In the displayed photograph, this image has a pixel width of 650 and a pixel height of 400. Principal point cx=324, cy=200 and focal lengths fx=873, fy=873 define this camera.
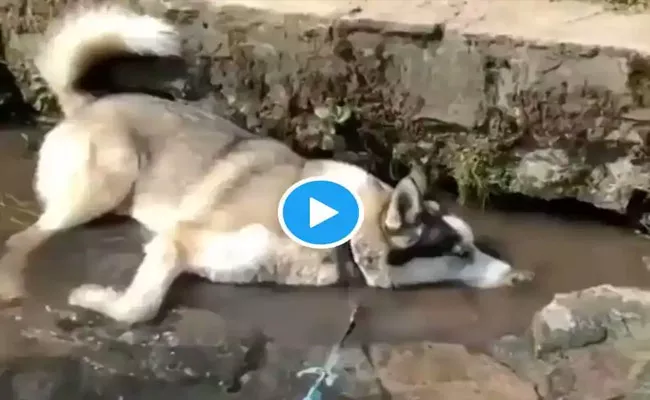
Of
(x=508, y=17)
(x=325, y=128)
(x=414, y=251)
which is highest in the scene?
(x=508, y=17)

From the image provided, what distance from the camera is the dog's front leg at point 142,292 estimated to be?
101 centimetres

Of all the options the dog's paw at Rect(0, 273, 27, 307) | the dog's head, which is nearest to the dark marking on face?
the dog's head

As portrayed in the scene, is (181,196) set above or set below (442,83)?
below

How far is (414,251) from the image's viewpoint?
1023mm

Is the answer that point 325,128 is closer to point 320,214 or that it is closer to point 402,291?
point 320,214

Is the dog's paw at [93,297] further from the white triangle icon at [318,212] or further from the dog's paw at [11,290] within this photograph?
the white triangle icon at [318,212]

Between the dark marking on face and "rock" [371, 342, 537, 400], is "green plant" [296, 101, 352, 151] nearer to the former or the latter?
the dark marking on face

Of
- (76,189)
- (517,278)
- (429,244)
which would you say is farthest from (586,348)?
(76,189)

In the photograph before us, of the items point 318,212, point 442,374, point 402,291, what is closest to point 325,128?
point 318,212

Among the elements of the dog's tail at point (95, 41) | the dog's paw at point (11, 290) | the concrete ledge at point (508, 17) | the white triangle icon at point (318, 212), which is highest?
the concrete ledge at point (508, 17)

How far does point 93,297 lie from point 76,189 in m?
0.13

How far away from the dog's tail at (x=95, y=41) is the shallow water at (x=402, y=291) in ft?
0.58

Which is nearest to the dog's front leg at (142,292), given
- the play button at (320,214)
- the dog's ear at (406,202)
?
the play button at (320,214)

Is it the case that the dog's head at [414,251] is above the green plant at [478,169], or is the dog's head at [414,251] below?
below
